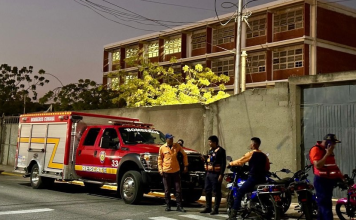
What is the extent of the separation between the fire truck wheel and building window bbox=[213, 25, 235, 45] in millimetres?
34320

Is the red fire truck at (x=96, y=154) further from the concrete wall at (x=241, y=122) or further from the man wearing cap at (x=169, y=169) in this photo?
the concrete wall at (x=241, y=122)

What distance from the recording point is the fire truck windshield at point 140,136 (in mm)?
13570

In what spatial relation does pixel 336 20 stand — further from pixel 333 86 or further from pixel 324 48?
pixel 333 86

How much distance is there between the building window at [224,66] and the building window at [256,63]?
1.71 metres

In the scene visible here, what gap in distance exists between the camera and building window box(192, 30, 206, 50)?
48050 mm

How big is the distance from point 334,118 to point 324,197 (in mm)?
5500

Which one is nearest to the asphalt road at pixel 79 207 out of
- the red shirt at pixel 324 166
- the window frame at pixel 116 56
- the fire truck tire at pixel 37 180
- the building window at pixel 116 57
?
the fire truck tire at pixel 37 180

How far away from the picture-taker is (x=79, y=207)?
1161cm

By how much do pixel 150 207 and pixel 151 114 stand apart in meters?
7.75

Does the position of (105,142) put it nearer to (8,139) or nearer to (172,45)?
(8,139)

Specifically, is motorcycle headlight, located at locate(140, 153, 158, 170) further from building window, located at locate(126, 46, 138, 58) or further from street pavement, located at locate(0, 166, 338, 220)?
building window, located at locate(126, 46, 138, 58)

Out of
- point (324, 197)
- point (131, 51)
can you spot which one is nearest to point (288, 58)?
point (131, 51)

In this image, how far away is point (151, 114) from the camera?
19.4 meters

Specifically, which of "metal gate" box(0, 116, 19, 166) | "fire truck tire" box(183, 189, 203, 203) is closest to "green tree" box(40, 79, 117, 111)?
"metal gate" box(0, 116, 19, 166)
